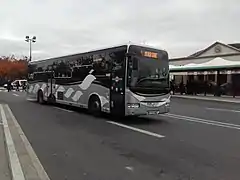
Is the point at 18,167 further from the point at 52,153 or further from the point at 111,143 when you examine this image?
the point at 111,143

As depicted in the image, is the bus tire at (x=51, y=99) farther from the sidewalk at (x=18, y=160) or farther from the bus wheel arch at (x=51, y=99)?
the sidewalk at (x=18, y=160)

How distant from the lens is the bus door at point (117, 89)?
14188mm

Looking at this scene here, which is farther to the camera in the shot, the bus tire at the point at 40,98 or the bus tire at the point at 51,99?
the bus tire at the point at 40,98

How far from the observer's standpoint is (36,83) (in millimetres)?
25031

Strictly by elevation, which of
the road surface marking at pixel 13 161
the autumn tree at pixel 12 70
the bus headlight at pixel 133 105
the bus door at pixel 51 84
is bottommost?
the road surface marking at pixel 13 161

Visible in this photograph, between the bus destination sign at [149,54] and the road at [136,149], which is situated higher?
the bus destination sign at [149,54]

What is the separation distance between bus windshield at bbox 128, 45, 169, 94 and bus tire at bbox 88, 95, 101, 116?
249cm

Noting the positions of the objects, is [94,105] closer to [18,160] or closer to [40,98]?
[40,98]

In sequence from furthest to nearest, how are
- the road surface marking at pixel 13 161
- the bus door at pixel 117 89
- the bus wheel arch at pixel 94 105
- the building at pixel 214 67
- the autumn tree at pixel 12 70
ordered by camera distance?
1. the autumn tree at pixel 12 70
2. the building at pixel 214 67
3. the bus wheel arch at pixel 94 105
4. the bus door at pixel 117 89
5. the road surface marking at pixel 13 161

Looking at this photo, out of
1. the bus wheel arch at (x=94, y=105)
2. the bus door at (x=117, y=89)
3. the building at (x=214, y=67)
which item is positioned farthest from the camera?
the building at (x=214, y=67)

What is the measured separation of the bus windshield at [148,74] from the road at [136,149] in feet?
4.65

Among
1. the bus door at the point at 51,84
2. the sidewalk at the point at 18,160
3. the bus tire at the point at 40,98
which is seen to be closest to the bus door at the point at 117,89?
the sidewalk at the point at 18,160

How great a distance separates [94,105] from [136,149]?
7567 mm

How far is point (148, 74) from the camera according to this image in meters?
14.4
